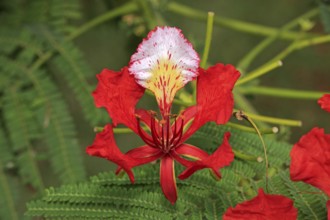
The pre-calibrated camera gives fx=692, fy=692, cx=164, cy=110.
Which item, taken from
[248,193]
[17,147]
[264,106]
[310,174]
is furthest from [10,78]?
[264,106]

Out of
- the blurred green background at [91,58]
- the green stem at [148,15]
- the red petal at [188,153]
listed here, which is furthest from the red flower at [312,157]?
the green stem at [148,15]

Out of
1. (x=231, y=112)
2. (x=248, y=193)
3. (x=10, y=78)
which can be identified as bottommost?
(x=248, y=193)

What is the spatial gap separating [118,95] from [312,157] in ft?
0.93

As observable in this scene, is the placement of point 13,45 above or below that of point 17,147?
above

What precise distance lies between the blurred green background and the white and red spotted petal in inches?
20.1

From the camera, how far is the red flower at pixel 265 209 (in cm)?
85

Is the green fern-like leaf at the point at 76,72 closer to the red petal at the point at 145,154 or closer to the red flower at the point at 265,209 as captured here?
the red petal at the point at 145,154

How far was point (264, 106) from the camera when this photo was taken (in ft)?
8.89

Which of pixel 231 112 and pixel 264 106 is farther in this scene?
pixel 264 106

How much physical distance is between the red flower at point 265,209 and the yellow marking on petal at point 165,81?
0.72 ft

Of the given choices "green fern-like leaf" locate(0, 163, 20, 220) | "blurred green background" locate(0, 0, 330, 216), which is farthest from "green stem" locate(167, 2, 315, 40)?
"green fern-like leaf" locate(0, 163, 20, 220)

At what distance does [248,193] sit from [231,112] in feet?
0.49

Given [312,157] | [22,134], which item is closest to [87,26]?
[22,134]

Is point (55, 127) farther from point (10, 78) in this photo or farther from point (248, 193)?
point (248, 193)
